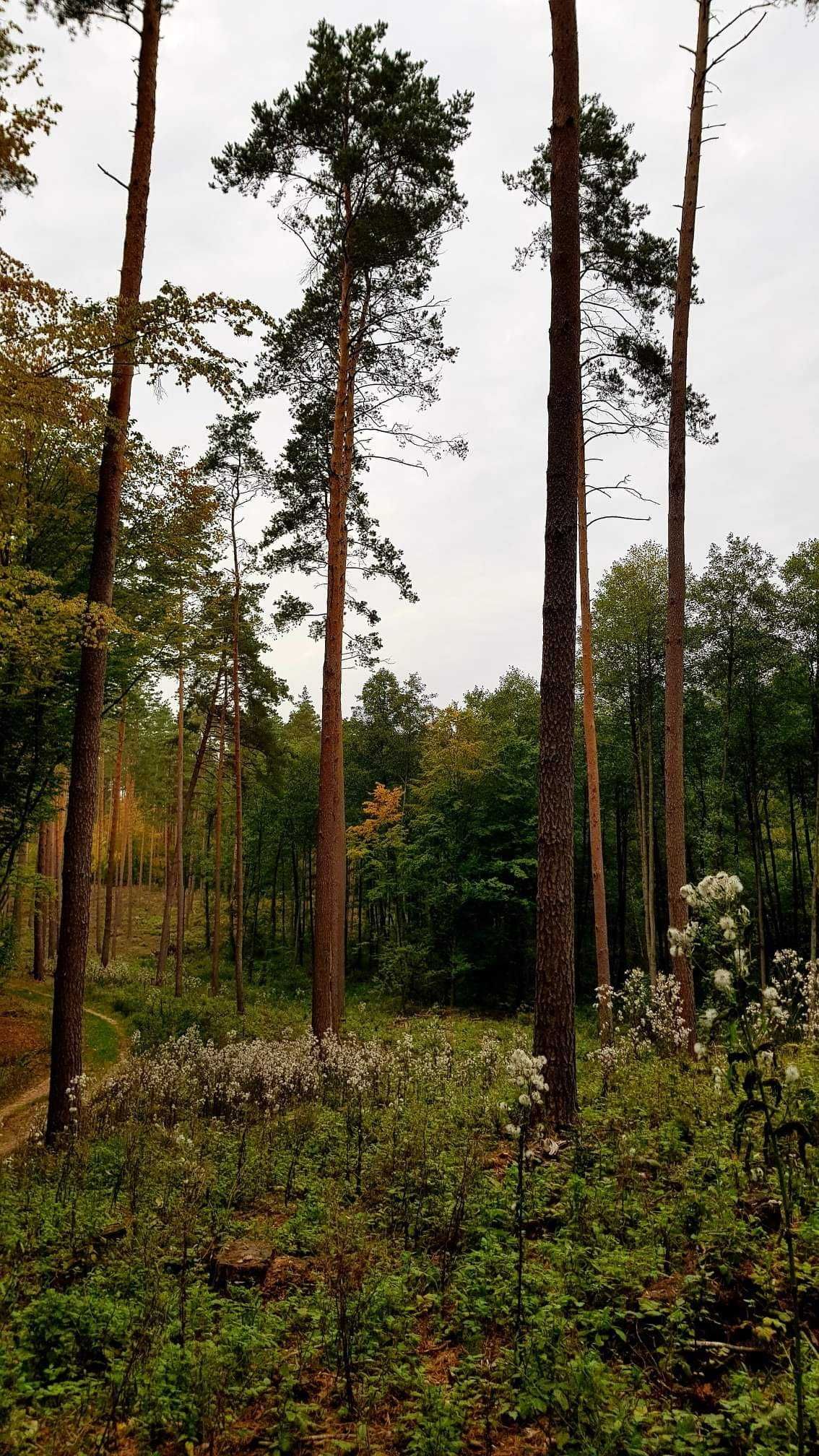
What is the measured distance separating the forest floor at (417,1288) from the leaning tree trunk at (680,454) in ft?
13.5

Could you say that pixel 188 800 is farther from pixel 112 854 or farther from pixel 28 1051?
pixel 28 1051

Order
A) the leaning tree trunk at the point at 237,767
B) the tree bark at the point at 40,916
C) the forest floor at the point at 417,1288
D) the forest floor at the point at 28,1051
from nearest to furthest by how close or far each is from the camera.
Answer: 1. the forest floor at the point at 417,1288
2. the forest floor at the point at 28,1051
3. the leaning tree trunk at the point at 237,767
4. the tree bark at the point at 40,916

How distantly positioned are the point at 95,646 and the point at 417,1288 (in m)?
6.89

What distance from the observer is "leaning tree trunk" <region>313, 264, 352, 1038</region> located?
10.8 metres

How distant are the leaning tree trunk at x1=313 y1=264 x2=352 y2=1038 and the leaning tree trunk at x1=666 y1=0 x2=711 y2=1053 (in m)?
5.06

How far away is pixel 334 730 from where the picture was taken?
11469 mm

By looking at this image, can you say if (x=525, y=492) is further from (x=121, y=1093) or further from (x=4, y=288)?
(x=121, y=1093)

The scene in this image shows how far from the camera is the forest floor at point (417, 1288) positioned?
2.86 m

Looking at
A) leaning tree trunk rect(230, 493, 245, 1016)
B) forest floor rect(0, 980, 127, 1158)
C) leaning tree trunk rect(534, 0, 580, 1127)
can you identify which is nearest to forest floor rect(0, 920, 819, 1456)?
leaning tree trunk rect(534, 0, 580, 1127)

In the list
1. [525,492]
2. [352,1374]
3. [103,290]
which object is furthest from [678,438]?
[352,1374]

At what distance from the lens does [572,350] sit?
6668mm

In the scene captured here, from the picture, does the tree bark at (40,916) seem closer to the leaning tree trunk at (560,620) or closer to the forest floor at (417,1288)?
the forest floor at (417,1288)

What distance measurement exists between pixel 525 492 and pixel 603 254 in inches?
159

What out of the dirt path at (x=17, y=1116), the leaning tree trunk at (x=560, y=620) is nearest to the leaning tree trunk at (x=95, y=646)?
the dirt path at (x=17, y=1116)
